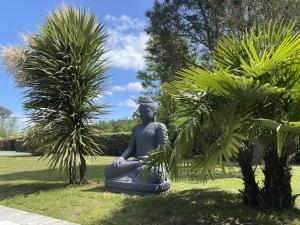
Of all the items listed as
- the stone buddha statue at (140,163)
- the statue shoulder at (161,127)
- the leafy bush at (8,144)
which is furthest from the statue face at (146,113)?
the leafy bush at (8,144)

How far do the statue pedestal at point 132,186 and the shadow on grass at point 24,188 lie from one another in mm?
2122

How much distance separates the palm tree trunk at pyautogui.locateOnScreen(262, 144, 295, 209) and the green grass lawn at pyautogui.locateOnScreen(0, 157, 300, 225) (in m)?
0.18

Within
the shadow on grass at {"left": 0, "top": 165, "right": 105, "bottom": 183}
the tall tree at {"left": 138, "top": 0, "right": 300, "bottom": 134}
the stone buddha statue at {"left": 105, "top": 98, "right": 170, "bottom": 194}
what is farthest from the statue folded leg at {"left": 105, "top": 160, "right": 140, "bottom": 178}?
the tall tree at {"left": 138, "top": 0, "right": 300, "bottom": 134}

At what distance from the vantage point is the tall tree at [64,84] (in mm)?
10359

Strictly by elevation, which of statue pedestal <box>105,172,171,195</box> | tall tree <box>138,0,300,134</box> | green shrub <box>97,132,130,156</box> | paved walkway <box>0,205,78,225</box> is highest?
tall tree <box>138,0,300,134</box>

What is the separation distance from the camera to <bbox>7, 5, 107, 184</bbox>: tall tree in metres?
10.4

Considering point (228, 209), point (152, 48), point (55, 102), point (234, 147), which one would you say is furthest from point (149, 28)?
point (234, 147)

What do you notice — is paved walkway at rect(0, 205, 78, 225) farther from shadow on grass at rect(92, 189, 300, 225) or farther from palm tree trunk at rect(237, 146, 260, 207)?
palm tree trunk at rect(237, 146, 260, 207)

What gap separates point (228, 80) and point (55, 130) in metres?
6.47

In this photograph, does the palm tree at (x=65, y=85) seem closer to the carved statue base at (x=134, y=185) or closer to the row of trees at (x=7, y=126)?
the carved statue base at (x=134, y=185)

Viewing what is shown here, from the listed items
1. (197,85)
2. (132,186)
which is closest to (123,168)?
(132,186)

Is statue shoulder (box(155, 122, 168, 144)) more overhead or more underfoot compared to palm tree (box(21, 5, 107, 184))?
more underfoot

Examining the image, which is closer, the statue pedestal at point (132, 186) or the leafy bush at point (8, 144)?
the statue pedestal at point (132, 186)

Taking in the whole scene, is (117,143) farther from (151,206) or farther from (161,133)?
(151,206)
